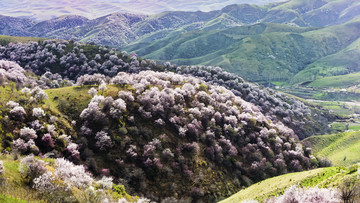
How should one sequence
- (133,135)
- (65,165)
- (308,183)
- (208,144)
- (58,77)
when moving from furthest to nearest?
(58,77)
(208,144)
(133,135)
(308,183)
(65,165)

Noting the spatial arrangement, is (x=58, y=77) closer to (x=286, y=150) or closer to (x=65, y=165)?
(x=65, y=165)

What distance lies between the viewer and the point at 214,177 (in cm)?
7712

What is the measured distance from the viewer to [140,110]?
8319 cm

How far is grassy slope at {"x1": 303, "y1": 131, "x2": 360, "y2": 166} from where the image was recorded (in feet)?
438

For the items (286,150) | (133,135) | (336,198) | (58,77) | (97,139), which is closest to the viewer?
(336,198)

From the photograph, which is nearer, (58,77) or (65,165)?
(65,165)

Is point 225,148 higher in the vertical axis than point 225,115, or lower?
lower

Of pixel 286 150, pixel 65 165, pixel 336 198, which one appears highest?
pixel 336 198

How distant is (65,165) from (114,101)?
38.6 meters

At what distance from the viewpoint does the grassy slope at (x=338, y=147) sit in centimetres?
13350

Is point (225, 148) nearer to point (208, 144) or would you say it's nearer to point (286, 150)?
point (208, 144)

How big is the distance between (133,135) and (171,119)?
16796 millimetres

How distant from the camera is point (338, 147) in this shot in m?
154

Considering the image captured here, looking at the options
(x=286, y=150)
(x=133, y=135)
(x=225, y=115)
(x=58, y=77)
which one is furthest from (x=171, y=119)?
(x=58, y=77)
